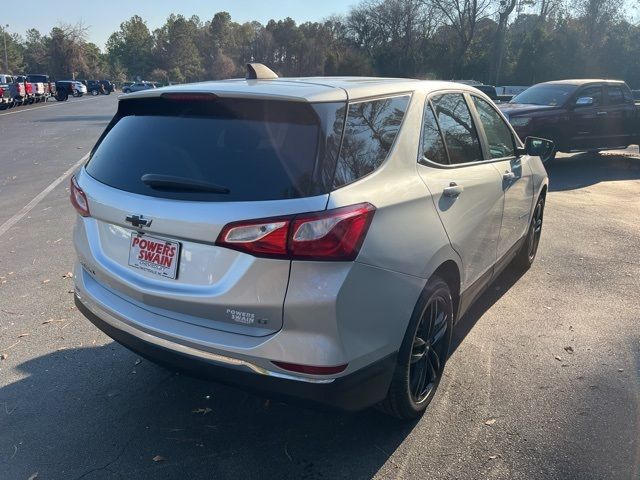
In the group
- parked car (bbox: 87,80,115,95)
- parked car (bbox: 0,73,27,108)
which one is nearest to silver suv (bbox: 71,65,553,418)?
parked car (bbox: 0,73,27,108)

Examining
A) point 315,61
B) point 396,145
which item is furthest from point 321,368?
point 315,61

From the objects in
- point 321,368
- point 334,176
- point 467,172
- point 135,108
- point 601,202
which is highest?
point 135,108

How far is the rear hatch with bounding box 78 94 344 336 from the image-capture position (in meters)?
2.43

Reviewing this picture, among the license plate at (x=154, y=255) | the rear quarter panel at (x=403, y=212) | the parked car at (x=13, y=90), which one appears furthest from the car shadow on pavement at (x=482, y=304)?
the parked car at (x=13, y=90)

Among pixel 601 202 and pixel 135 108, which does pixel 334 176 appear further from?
pixel 601 202

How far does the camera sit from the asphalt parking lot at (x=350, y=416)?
2846 millimetres

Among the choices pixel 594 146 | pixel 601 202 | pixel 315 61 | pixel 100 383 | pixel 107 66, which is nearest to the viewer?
pixel 100 383

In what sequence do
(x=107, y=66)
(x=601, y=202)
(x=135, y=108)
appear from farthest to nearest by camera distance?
(x=107, y=66)
(x=601, y=202)
(x=135, y=108)

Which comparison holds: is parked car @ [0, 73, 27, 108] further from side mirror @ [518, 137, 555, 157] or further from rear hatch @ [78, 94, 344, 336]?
rear hatch @ [78, 94, 344, 336]

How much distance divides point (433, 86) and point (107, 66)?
13024 centimetres

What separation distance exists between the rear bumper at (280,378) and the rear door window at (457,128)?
1500 millimetres

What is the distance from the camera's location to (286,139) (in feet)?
8.33

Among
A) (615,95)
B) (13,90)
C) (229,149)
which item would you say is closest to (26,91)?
(13,90)

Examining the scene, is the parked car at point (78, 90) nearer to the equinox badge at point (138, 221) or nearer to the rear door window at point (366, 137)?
the equinox badge at point (138, 221)
